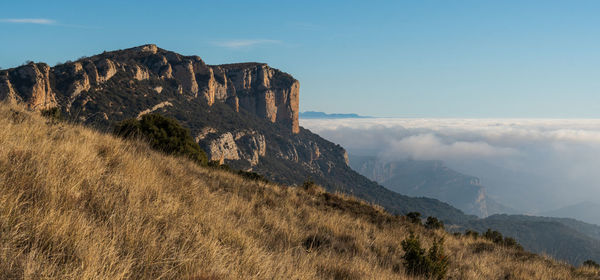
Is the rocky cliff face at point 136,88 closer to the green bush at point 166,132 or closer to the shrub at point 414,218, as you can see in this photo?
the green bush at point 166,132

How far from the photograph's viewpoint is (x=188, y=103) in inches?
5162

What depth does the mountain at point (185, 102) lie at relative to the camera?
86.5 m

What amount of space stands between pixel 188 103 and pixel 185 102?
1.56m

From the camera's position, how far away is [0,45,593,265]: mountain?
86500mm

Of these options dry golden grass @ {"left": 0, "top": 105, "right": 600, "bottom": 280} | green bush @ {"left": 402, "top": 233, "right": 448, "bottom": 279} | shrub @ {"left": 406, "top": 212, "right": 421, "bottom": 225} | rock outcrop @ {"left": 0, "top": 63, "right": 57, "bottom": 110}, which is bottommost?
shrub @ {"left": 406, "top": 212, "right": 421, "bottom": 225}

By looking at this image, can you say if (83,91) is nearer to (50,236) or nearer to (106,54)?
(106,54)

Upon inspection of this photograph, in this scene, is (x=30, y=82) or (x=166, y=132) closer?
(x=166, y=132)

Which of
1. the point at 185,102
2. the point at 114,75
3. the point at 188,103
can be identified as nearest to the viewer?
the point at 114,75

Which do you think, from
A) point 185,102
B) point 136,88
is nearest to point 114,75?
point 136,88

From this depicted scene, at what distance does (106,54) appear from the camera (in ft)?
463

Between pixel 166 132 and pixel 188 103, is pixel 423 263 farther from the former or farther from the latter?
pixel 188 103

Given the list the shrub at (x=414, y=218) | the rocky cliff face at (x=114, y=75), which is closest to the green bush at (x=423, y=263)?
the shrub at (x=414, y=218)

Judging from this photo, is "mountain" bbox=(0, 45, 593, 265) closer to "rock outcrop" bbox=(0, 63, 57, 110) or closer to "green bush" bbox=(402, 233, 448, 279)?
"rock outcrop" bbox=(0, 63, 57, 110)

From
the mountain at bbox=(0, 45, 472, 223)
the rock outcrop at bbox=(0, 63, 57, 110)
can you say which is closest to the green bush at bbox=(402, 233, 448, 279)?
the mountain at bbox=(0, 45, 472, 223)
